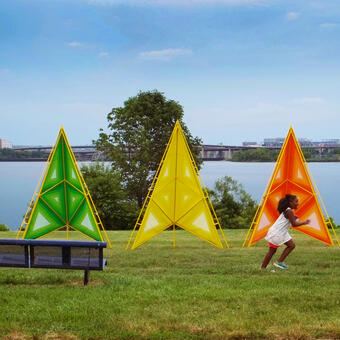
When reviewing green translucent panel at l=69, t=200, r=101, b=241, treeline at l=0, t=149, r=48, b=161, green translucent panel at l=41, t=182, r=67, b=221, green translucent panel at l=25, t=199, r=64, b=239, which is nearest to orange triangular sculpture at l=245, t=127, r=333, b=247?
green translucent panel at l=69, t=200, r=101, b=241

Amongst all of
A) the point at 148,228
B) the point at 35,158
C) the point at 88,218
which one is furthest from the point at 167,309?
the point at 35,158

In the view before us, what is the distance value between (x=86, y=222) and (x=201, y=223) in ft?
11.1

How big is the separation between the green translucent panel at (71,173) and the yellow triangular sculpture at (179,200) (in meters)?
2.25

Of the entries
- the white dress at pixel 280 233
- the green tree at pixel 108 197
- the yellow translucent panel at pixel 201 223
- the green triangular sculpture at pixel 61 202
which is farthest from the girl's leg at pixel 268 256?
the green tree at pixel 108 197

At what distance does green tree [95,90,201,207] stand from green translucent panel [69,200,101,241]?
76.5 feet

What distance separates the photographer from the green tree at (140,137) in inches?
1503

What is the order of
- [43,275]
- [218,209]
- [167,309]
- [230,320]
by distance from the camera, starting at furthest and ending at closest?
[218,209]
[43,275]
[167,309]
[230,320]

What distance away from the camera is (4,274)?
29.0 ft

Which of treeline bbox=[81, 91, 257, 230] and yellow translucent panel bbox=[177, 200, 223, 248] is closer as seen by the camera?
yellow translucent panel bbox=[177, 200, 223, 248]

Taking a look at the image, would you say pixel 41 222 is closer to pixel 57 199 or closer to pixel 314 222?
pixel 57 199

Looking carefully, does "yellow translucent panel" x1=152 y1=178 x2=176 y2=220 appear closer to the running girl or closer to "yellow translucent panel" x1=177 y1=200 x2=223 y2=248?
"yellow translucent panel" x1=177 y1=200 x2=223 y2=248

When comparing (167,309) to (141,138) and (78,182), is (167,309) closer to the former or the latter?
(78,182)

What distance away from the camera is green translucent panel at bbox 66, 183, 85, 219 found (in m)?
14.4

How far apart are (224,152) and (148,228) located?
46548 mm
